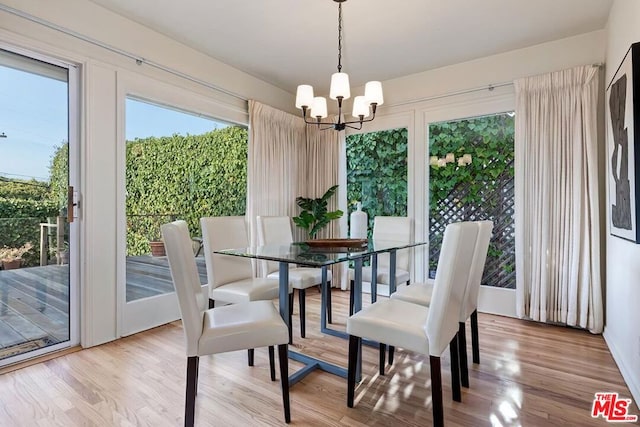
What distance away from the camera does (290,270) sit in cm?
298

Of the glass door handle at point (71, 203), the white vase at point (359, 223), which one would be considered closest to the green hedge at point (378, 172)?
the white vase at point (359, 223)

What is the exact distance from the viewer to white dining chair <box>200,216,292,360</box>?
7.85ft

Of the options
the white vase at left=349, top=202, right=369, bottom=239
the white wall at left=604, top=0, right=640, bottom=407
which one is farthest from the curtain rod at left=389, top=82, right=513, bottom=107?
the white vase at left=349, top=202, right=369, bottom=239

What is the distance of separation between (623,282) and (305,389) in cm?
215

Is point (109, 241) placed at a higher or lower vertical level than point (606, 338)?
higher

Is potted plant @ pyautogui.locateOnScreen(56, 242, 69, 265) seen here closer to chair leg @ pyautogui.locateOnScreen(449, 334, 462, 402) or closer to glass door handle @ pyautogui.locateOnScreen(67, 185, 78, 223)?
glass door handle @ pyautogui.locateOnScreen(67, 185, 78, 223)

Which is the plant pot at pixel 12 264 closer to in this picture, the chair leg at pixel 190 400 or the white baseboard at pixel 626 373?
the chair leg at pixel 190 400

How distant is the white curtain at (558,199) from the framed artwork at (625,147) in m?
0.39

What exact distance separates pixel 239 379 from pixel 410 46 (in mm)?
3100

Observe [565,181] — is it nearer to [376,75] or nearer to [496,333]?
[496,333]

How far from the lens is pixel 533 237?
3.05m

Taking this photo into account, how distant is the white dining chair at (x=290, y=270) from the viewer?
2699mm

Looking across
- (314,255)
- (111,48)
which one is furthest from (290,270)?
(111,48)

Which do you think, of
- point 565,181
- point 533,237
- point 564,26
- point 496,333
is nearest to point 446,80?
point 564,26
